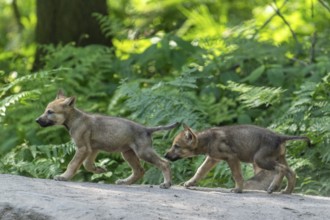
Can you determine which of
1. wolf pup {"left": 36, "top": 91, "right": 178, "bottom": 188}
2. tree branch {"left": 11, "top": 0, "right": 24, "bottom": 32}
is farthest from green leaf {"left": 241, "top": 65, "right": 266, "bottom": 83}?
tree branch {"left": 11, "top": 0, "right": 24, "bottom": 32}

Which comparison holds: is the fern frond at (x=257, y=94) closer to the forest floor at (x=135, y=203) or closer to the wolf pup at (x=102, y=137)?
the wolf pup at (x=102, y=137)

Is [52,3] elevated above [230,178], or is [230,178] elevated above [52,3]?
[52,3]

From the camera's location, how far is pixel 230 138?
9117mm

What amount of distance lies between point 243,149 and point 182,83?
3080 millimetres

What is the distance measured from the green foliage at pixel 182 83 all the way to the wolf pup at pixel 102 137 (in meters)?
1.16

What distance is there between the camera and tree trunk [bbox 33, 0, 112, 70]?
50.8 ft

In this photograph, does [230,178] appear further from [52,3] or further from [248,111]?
[52,3]

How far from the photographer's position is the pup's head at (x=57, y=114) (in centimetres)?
925

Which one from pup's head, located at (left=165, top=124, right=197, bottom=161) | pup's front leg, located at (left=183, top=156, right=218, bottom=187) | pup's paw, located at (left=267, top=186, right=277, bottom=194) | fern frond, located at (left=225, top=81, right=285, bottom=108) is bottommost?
pup's paw, located at (left=267, top=186, right=277, bottom=194)

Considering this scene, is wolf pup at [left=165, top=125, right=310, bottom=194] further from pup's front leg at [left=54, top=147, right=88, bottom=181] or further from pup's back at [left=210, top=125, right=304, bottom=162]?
pup's front leg at [left=54, top=147, right=88, bottom=181]

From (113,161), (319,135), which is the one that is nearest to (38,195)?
(113,161)

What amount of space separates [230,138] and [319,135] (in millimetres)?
1935

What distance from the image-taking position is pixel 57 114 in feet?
30.4

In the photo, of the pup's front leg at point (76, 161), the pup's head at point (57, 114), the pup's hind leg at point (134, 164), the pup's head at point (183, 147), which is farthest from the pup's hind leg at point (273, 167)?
the pup's head at point (57, 114)
